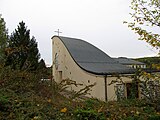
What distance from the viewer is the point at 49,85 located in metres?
4.41

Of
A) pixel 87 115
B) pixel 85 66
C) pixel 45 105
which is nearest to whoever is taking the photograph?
pixel 87 115

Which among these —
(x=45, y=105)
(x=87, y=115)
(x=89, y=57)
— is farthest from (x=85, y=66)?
(x=87, y=115)

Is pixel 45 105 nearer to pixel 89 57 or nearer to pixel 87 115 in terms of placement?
pixel 87 115

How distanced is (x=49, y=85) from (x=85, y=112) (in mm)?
1170

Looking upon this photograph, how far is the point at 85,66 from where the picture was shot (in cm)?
2111

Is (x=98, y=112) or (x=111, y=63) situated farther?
(x=111, y=63)

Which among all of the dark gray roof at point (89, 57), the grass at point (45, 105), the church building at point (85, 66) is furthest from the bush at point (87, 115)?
the dark gray roof at point (89, 57)

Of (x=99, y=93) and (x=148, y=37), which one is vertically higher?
(x=148, y=37)

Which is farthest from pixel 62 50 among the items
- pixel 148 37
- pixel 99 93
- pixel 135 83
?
pixel 135 83

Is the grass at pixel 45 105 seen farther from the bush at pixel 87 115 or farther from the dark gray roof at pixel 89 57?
the dark gray roof at pixel 89 57

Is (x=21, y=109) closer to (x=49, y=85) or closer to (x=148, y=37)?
(x=49, y=85)

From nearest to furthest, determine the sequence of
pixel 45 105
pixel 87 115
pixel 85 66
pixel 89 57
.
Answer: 1. pixel 87 115
2. pixel 45 105
3. pixel 85 66
4. pixel 89 57

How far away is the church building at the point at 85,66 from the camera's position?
17266 millimetres

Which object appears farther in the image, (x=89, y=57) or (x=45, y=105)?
(x=89, y=57)
